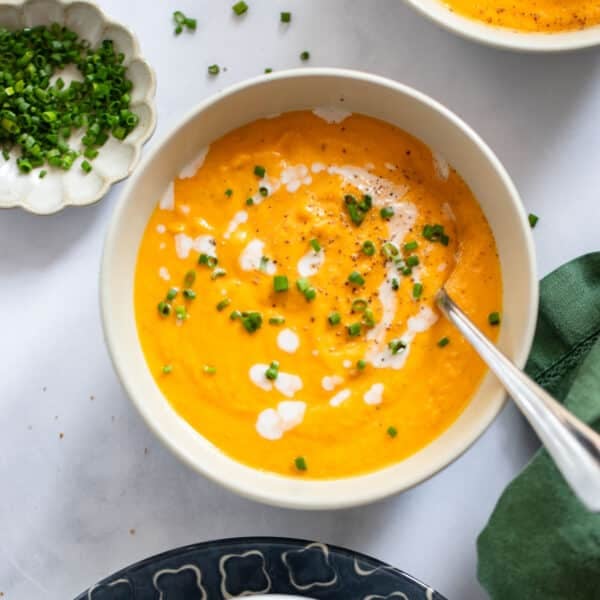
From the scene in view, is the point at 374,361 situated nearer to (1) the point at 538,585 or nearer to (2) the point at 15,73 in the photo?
(1) the point at 538,585

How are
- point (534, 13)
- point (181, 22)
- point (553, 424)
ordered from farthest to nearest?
point (181, 22) < point (534, 13) < point (553, 424)

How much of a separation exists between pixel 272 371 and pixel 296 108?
1.64 feet

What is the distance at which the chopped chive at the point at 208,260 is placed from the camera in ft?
6.14

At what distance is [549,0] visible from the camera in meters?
1.98

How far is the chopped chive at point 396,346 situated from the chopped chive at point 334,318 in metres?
0.10

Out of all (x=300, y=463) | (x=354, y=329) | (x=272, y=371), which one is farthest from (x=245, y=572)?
(x=354, y=329)

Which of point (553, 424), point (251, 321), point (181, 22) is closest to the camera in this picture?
point (553, 424)

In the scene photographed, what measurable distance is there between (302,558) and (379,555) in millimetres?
188

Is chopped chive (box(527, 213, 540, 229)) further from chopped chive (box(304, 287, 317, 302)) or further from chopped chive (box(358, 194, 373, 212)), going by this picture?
chopped chive (box(304, 287, 317, 302))

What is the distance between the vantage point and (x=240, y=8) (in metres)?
2.08

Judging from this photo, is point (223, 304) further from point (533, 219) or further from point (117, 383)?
point (533, 219)

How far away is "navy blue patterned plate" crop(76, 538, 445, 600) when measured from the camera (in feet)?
6.30

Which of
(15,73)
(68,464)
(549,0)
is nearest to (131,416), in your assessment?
(68,464)

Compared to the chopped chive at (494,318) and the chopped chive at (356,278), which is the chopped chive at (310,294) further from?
the chopped chive at (494,318)
